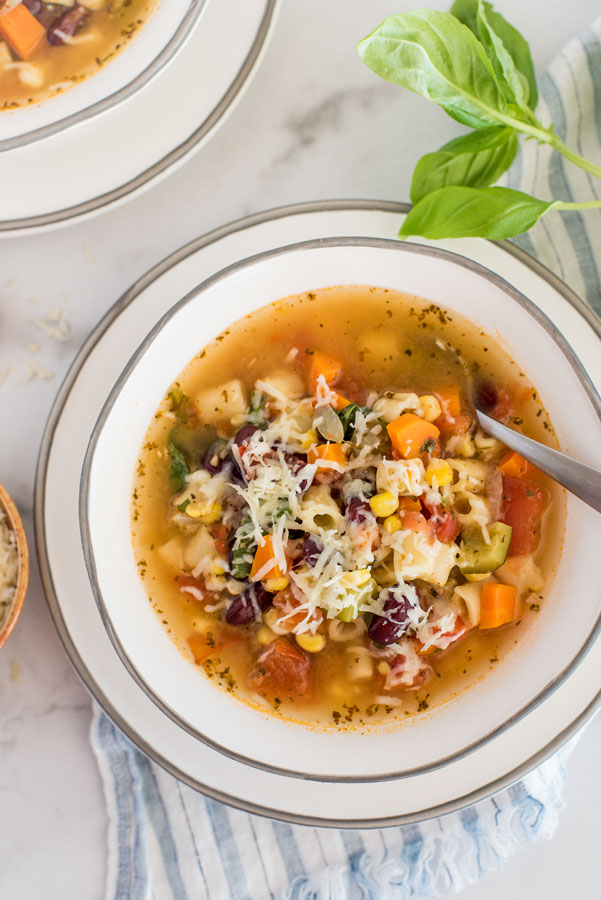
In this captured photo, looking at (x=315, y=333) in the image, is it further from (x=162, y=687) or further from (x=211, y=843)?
(x=211, y=843)

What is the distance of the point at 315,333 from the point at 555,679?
1.47 metres

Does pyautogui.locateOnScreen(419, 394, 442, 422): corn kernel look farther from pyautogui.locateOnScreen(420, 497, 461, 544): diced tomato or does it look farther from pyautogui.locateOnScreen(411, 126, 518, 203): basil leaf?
pyautogui.locateOnScreen(411, 126, 518, 203): basil leaf

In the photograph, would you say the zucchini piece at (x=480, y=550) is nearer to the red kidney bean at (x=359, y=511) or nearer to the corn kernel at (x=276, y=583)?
the red kidney bean at (x=359, y=511)

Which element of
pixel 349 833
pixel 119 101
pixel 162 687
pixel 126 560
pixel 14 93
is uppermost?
pixel 14 93

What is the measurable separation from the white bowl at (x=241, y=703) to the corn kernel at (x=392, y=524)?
0.64 meters

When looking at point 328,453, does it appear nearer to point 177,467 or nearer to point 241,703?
point 177,467

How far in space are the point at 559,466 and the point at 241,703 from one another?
1.41 meters

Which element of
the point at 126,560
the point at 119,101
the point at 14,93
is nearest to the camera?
the point at 119,101

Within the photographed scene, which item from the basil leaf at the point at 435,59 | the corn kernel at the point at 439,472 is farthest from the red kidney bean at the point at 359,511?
A: the basil leaf at the point at 435,59

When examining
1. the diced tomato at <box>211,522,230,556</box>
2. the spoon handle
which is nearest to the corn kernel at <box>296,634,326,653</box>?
the diced tomato at <box>211,522,230,556</box>

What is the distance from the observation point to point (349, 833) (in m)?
2.98

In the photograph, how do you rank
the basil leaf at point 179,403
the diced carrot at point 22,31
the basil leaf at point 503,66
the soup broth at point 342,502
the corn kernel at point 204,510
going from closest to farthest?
the basil leaf at point 503,66 < the soup broth at point 342,502 < the corn kernel at point 204,510 < the basil leaf at point 179,403 < the diced carrot at point 22,31

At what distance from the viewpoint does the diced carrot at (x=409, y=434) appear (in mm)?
2621

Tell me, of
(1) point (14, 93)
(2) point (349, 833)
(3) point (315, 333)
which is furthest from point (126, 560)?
(1) point (14, 93)
